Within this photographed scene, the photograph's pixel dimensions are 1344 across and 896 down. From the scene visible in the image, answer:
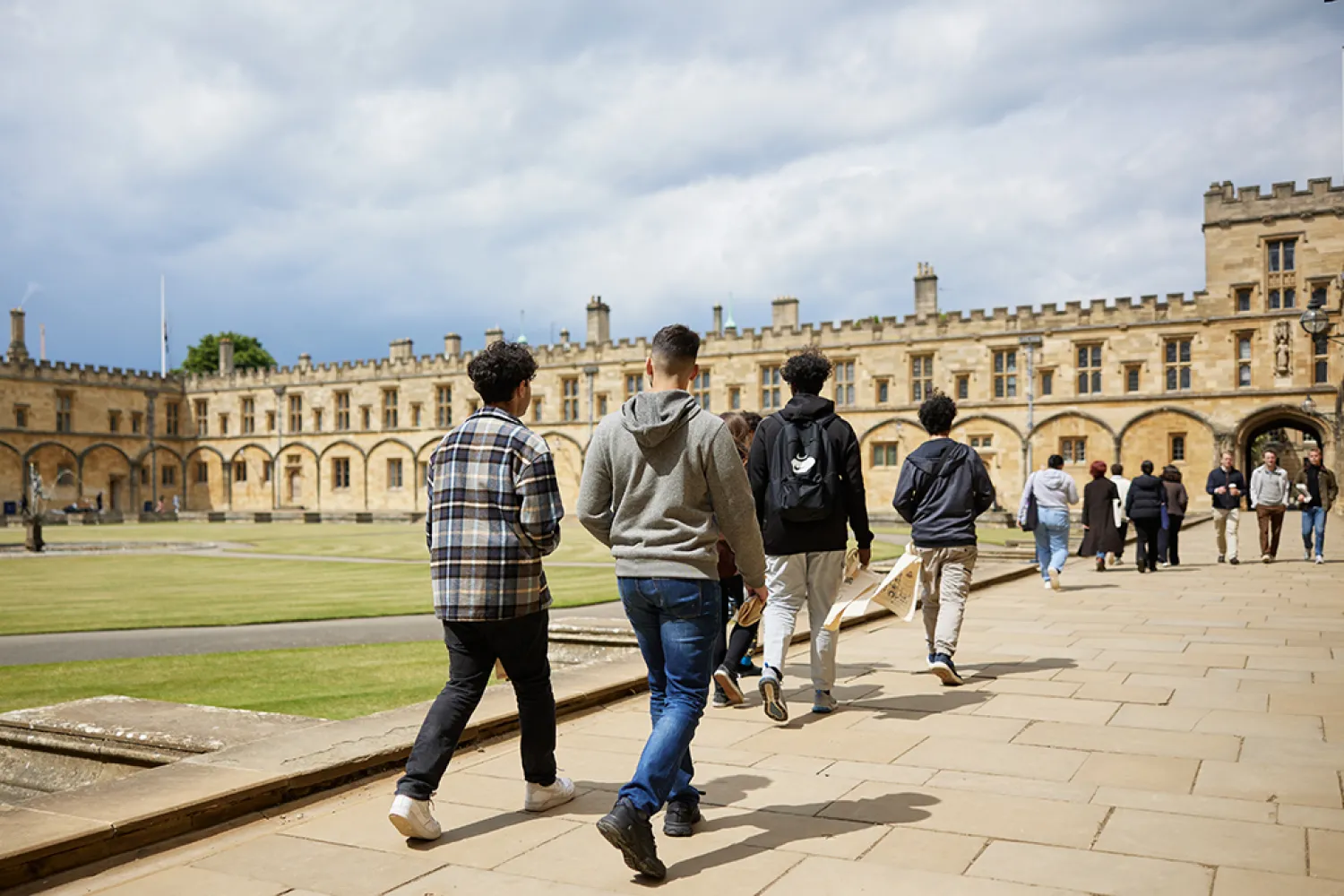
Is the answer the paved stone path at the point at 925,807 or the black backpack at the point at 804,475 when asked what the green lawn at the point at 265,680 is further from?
the black backpack at the point at 804,475

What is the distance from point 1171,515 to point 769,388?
29668 mm

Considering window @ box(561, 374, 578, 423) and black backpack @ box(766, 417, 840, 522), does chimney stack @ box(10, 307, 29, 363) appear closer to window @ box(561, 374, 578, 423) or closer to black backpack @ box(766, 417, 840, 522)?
window @ box(561, 374, 578, 423)

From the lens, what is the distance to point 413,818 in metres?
3.71

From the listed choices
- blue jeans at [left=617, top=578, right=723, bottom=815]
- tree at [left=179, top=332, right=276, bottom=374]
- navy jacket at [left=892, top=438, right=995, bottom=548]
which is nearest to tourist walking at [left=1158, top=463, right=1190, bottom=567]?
navy jacket at [left=892, top=438, right=995, bottom=548]

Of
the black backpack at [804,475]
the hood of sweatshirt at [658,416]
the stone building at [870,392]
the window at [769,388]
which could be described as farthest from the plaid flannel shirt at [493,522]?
the window at [769,388]

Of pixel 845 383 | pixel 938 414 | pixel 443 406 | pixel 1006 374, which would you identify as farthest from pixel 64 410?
pixel 938 414

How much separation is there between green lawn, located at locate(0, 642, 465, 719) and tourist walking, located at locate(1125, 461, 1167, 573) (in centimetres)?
983

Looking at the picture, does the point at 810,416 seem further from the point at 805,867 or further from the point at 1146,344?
the point at 1146,344

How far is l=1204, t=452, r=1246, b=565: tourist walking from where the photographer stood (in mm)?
15492

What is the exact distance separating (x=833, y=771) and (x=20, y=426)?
2229 inches

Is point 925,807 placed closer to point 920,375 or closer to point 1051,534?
point 1051,534

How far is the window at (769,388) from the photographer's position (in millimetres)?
45062

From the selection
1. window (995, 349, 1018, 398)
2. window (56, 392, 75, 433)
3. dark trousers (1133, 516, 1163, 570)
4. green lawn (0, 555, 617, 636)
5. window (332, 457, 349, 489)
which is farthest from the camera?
window (332, 457, 349, 489)

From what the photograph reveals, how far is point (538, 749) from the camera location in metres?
4.12
